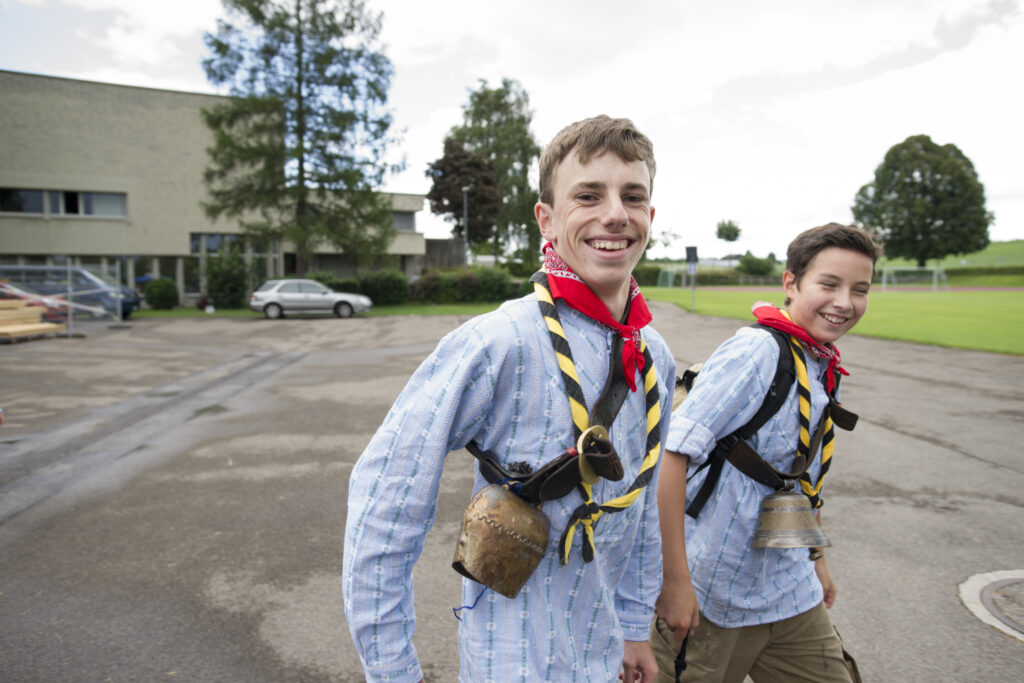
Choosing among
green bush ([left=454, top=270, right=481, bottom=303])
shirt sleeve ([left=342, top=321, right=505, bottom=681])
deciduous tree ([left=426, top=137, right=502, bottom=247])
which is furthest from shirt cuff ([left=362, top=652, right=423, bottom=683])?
deciduous tree ([left=426, top=137, right=502, bottom=247])

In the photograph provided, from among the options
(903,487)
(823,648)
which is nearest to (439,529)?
(823,648)

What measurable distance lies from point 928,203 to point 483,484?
9058 centimetres

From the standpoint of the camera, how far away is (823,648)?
209 cm

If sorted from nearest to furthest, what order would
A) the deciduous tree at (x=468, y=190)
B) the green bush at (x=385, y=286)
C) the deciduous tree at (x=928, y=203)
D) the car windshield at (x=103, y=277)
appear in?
the car windshield at (x=103, y=277) → the green bush at (x=385, y=286) → the deciduous tree at (x=468, y=190) → the deciduous tree at (x=928, y=203)

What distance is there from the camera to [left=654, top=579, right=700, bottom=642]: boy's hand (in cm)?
180

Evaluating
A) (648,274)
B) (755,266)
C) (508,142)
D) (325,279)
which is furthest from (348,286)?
(755,266)

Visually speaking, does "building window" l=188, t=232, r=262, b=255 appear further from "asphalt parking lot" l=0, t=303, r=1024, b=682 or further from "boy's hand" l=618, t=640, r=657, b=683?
"boy's hand" l=618, t=640, r=657, b=683

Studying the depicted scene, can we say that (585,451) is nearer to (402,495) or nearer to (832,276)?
(402,495)

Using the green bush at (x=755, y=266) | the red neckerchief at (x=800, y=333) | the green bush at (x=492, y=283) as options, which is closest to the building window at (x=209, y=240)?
the green bush at (x=492, y=283)

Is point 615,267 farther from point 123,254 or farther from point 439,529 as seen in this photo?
point 123,254

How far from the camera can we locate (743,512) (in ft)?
6.93

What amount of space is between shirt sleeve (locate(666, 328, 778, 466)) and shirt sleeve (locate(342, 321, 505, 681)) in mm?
871

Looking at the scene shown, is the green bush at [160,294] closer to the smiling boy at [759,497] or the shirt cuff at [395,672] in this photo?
the smiling boy at [759,497]

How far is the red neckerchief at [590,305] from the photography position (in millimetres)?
1487
